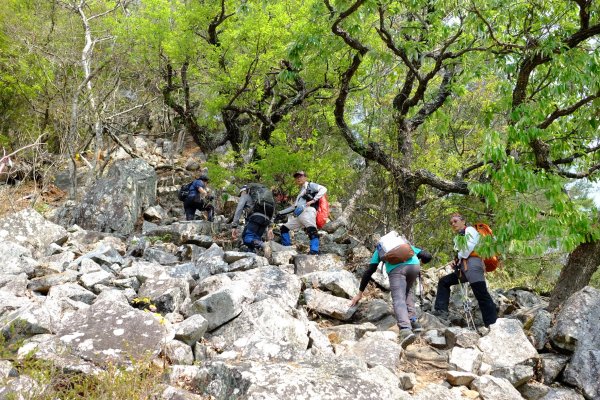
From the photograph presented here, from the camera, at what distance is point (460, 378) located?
17.8 feet

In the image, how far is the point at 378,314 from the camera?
7605 mm

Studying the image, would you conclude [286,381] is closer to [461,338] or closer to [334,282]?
[461,338]

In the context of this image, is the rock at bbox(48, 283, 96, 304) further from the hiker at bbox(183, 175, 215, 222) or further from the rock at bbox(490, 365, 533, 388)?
the hiker at bbox(183, 175, 215, 222)

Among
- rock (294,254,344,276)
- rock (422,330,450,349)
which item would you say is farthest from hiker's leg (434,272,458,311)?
rock (294,254,344,276)

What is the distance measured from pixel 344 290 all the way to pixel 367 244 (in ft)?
11.0

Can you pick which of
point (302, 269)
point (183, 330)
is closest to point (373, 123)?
point (302, 269)

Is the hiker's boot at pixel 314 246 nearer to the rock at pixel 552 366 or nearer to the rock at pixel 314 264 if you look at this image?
the rock at pixel 314 264

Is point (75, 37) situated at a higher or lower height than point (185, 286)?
higher

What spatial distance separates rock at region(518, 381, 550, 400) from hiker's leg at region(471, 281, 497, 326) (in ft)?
5.06

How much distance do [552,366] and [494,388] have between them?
1480mm

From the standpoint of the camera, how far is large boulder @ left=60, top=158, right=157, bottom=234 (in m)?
12.7

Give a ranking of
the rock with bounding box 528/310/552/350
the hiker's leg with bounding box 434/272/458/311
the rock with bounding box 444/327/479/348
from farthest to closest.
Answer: the hiker's leg with bounding box 434/272/458/311, the rock with bounding box 528/310/552/350, the rock with bounding box 444/327/479/348

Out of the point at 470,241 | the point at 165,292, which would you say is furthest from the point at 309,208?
the point at 165,292

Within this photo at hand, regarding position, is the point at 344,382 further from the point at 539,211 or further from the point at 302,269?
the point at 302,269
